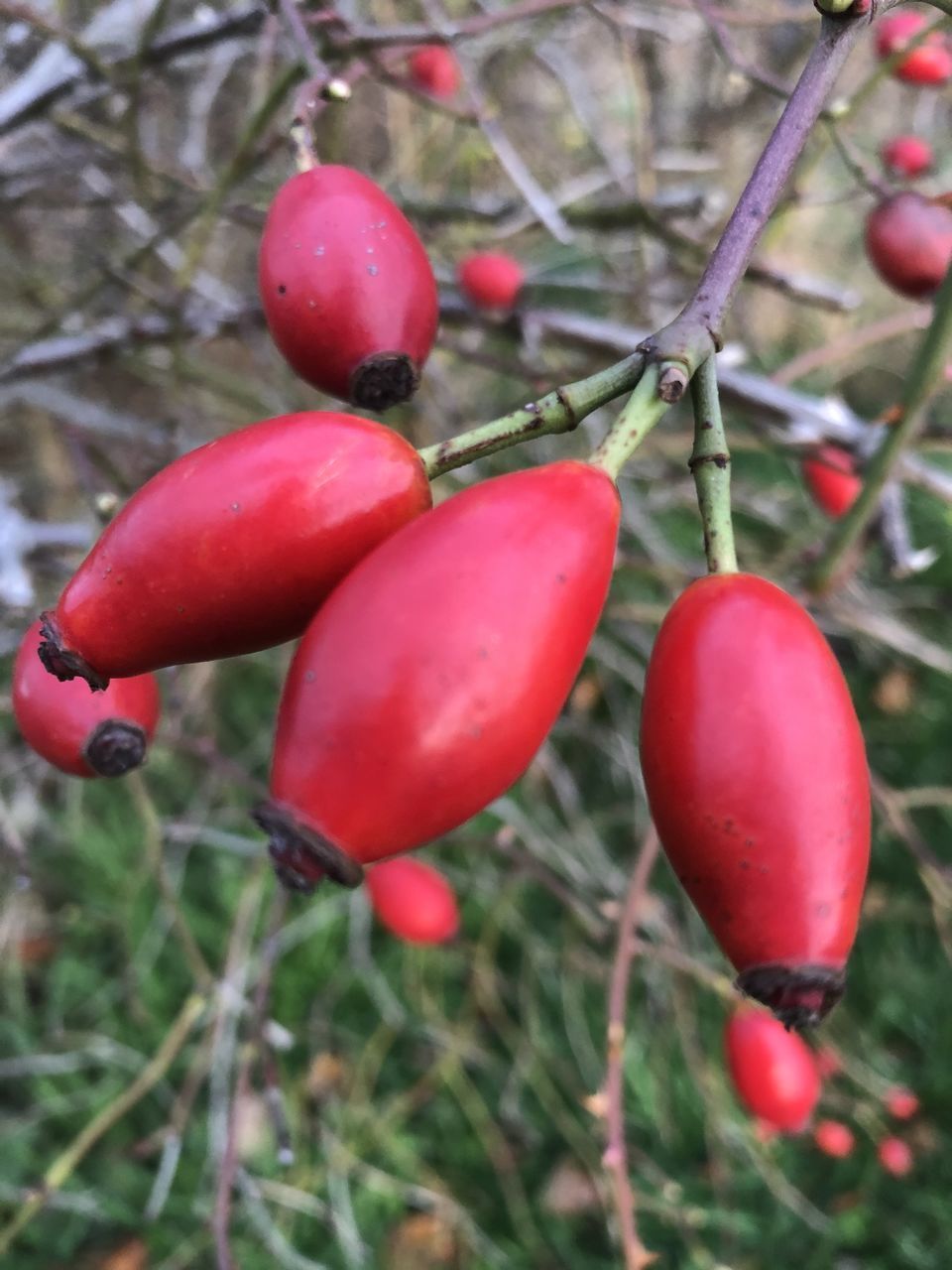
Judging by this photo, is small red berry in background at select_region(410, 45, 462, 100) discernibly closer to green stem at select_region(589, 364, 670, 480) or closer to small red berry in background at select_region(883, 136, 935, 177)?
small red berry in background at select_region(883, 136, 935, 177)

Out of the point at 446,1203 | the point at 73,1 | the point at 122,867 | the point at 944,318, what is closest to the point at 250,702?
the point at 122,867

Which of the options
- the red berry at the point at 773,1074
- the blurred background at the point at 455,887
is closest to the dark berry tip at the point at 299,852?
the blurred background at the point at 455,887

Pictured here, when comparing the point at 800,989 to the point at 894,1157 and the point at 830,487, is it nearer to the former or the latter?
the point at 830,487

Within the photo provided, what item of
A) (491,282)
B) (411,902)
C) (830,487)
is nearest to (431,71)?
(491,282)

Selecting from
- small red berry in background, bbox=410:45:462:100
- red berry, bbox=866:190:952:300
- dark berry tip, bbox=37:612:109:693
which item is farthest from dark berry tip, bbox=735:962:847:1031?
small red berry in background, bbox=410:45:462:100

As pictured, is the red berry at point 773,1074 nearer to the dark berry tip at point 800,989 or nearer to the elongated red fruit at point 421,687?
the dark berry tip at point 800,989
